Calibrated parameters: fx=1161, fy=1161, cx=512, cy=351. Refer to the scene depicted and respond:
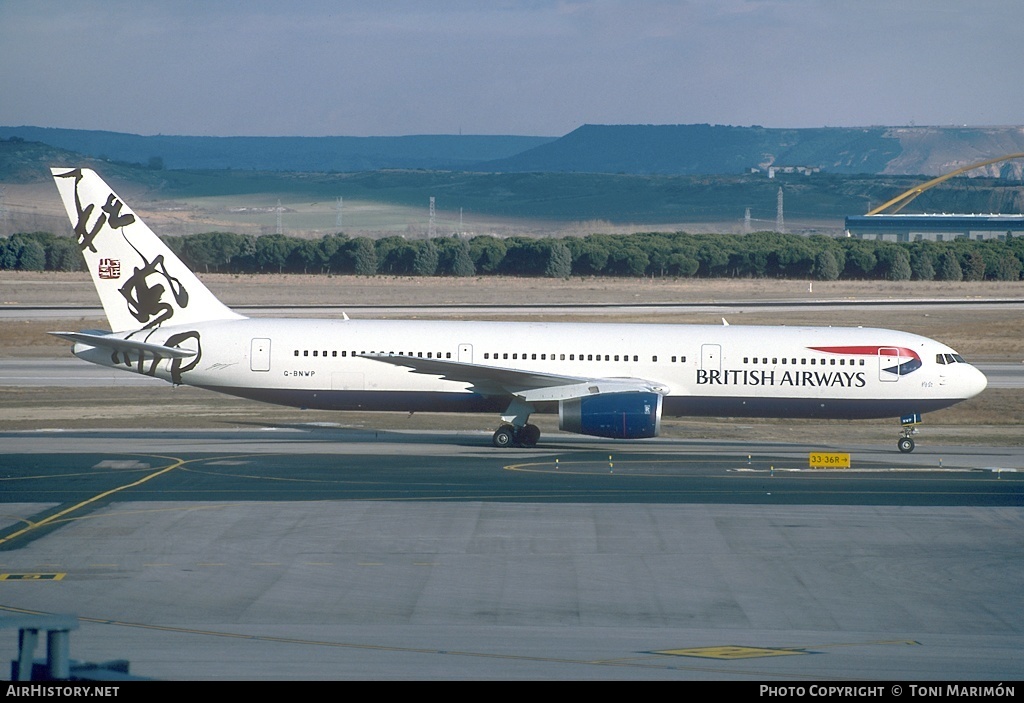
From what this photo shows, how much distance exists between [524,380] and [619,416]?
3366 millimetres

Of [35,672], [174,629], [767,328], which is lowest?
[174,629]

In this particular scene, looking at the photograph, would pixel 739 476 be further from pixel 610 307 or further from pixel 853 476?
pixel 610 307

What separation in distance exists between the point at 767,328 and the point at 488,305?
42762 millimetres

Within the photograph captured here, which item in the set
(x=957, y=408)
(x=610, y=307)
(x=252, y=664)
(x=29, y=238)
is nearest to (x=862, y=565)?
(x=252, y=664)

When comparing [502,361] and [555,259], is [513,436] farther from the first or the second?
[555,259]

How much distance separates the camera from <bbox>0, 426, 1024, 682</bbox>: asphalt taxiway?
16.0m

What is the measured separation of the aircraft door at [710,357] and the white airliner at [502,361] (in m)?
0.03

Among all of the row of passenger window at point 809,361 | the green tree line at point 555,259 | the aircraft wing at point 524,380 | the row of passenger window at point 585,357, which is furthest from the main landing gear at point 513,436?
the green tree line at point 555,259

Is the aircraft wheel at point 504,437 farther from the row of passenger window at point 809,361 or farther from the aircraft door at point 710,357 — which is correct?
the row of passenger window at point 809,361

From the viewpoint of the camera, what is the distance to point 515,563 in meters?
21.4

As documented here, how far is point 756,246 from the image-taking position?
11594cm

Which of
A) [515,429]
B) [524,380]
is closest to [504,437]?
[515,429]

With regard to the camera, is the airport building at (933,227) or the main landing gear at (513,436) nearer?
the main landing gear at (513,436)

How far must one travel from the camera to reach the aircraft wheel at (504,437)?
36.1m
